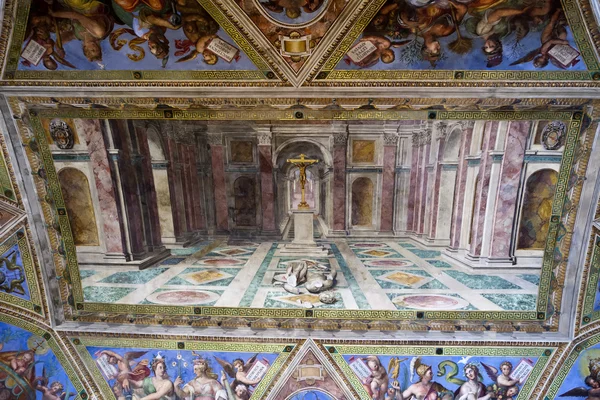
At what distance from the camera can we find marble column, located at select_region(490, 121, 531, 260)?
5.20m

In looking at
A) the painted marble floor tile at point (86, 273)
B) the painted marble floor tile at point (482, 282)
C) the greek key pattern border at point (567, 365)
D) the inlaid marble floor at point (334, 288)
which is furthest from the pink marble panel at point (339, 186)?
the painted marble floor tile at point (86, 273)

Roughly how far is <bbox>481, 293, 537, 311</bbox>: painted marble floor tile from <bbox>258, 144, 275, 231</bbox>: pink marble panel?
4888 millimetres

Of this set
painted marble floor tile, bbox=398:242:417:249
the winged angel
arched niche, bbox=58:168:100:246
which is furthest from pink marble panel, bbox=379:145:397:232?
arched niche, bbox=58:168:100:246

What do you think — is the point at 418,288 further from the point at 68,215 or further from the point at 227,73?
the point at 68,215

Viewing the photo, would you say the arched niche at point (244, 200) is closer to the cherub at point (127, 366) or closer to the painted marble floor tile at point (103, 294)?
the painted marble floor tile at point (103, 294)

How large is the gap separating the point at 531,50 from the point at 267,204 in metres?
5.48

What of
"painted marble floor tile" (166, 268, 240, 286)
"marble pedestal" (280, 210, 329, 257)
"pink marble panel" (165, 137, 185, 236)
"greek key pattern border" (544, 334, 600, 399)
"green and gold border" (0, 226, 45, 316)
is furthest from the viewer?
"marble pedestal" (280, 210, 329, 257)

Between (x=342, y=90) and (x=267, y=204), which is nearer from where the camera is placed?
(x=342, y=90)

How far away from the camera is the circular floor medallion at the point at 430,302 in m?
4.93

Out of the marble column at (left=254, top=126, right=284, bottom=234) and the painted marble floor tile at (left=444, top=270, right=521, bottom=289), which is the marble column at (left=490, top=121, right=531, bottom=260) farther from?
the marble column at (left=254, top=126, right=284, bottom=234)

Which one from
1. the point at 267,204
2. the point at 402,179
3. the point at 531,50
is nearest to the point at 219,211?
the point at 267,204

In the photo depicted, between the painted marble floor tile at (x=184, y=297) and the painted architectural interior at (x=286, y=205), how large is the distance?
0.13 feet

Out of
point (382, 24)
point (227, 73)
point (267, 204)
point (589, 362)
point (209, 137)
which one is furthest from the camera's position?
point (267, 204)

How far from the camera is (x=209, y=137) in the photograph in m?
6.24
